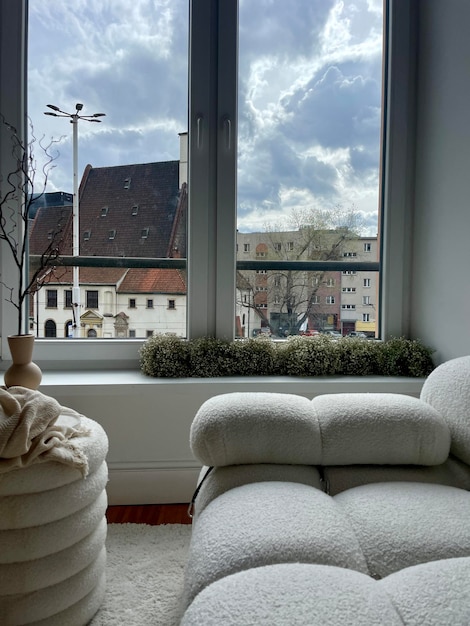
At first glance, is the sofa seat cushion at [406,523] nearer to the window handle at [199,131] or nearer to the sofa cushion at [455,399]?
the sofa cushion at [455,399]

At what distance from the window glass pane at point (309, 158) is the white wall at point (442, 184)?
7.7 inches

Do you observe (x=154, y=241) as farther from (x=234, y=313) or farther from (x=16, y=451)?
(x=16, y=451)

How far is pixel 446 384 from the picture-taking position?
45.5 inches

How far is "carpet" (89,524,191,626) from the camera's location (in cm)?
120

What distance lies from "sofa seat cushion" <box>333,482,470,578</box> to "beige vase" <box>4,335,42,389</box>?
3.26ft

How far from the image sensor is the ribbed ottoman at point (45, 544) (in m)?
1.00

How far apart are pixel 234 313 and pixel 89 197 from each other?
86 centimetres

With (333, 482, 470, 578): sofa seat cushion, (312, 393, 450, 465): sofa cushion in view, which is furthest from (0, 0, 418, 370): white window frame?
(333, 482, 470, 578): sofa seat cushion

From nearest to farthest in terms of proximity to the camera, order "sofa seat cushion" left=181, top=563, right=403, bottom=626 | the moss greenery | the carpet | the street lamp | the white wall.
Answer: "sofa seat cushion" left=181, top=563, right=403, bottom=626 < the carpet < the white wall < the moss greenery < the street lamp

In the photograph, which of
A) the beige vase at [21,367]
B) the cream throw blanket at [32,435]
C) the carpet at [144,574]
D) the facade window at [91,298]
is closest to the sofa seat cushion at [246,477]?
the cream throw blanket at [32,435]

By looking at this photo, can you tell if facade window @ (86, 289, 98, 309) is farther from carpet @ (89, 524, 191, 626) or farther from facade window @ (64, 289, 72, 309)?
carpet @ (89, 524, 191, 626)

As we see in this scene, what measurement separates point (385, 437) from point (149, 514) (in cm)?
112

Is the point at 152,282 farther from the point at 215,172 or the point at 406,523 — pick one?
the point at 406,523

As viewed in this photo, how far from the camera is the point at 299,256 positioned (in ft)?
7.07
